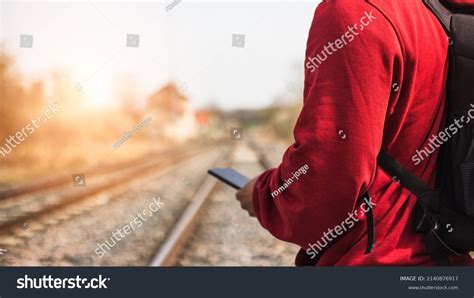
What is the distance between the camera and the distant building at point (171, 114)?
12.4m

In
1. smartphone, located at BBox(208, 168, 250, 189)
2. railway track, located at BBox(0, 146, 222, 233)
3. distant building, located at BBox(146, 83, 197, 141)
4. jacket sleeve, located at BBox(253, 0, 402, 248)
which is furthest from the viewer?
distant building, located at BBox(146, 83, 197, 141)

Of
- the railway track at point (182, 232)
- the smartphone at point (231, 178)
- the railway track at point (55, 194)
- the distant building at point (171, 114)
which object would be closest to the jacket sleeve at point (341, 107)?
the smartphone at point (231, 178)

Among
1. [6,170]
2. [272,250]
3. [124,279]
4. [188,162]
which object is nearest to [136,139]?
[188,162]

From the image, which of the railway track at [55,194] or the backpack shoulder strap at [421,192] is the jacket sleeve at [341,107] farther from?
the railway track at [55,194]

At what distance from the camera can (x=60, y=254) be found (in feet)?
17.7

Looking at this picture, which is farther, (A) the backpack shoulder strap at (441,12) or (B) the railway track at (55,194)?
(B) the railway track at (55,194)

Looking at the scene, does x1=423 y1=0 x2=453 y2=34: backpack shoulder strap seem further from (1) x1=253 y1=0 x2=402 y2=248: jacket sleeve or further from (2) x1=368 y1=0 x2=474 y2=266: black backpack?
(1) x1=253 y1=0 x2=402 y2=248: jacket sleeve

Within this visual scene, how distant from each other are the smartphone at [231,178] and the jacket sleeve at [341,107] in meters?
0.51

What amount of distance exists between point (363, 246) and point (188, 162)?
1449cm

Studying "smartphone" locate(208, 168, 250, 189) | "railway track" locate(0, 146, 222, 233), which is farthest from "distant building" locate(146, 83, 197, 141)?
"smartphone" locate(208, 168, 250, 189)

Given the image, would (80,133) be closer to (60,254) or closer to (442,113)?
(60,254)

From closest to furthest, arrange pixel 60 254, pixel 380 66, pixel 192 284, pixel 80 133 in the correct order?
pixel 380 66
pixel 192 284
pixel 60 254
pixel 80 133

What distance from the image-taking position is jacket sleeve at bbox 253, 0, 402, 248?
142cm

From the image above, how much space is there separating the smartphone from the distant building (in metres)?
9.12
